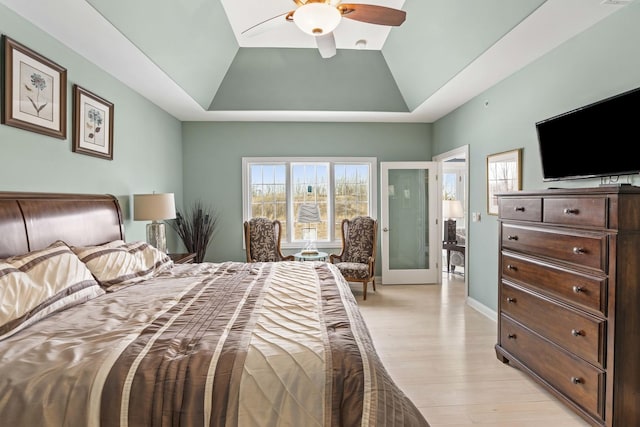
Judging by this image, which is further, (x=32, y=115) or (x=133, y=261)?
(x=133, y=261)

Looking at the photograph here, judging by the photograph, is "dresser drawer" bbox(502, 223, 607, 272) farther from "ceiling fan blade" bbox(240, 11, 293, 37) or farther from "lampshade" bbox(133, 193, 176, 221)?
"lampshade" bbox(133, 193, 176, 221)

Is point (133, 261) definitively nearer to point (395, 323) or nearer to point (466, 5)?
point (395, 323)

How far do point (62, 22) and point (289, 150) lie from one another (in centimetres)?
340

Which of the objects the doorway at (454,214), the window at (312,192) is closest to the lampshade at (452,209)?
the doorway at (454,214)

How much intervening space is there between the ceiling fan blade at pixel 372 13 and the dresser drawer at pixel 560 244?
1807mm

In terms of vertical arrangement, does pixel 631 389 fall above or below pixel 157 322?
below

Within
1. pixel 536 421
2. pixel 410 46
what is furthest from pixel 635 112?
pixel 410 46

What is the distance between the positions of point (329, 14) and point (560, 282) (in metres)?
2.29

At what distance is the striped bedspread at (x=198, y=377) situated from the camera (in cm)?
119

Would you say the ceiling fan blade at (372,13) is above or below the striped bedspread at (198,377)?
above

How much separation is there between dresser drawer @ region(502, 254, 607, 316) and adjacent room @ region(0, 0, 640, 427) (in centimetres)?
2

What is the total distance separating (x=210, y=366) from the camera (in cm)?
126

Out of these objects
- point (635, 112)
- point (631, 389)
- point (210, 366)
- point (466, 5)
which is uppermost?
point (466, 5)

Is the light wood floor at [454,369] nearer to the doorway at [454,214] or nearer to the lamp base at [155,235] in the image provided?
the doorway at [454,214]
